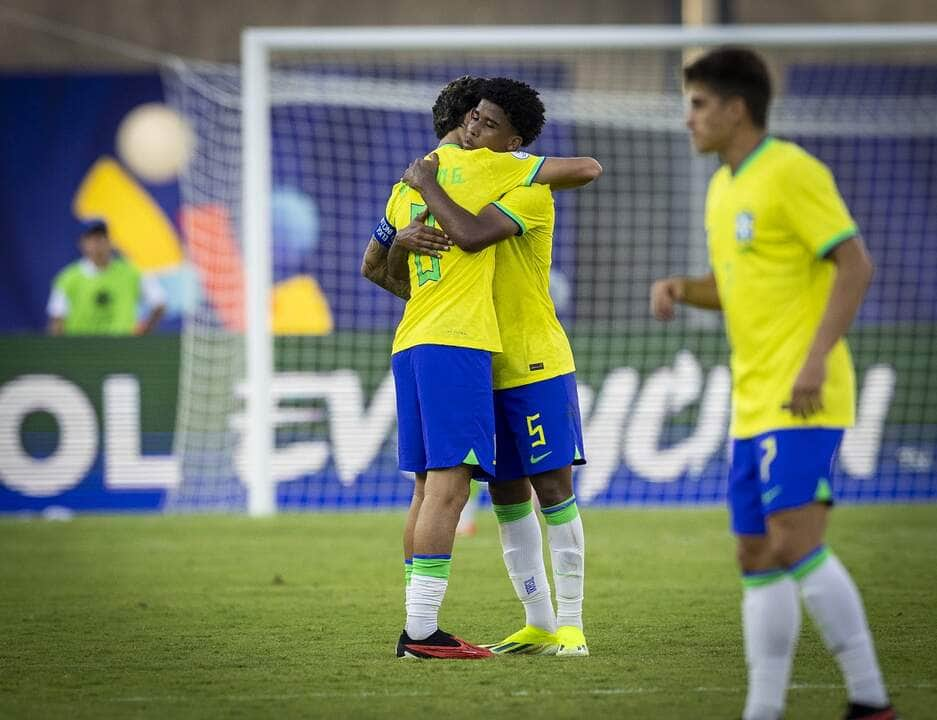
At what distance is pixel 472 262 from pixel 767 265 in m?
1.59

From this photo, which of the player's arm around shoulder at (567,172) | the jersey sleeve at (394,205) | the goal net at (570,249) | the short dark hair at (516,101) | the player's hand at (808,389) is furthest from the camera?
the goal net at (570,249)

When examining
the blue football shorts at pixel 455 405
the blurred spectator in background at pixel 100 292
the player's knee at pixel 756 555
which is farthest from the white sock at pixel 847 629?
the blurred spectator in background at pixel 100 292

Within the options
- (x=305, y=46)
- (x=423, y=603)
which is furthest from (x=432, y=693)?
(x=305, y=46)

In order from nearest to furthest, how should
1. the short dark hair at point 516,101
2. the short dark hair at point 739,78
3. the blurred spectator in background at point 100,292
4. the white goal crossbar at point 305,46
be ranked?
1. the short dark hair at point 739,78
2. the short dark hair at point 516,101
3. the white goal crossbar at point 305,46
4. the blurred spectator in background at point 100,292

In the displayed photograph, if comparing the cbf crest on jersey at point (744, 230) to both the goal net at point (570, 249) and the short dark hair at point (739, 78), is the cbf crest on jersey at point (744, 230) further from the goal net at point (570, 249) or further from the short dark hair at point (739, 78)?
the goal net at point (570, 249)

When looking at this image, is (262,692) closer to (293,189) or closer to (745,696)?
(745,696)

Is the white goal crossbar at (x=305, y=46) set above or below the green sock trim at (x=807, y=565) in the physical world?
above

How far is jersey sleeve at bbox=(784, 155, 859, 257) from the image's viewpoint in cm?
411

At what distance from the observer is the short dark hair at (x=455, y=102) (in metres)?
5.71

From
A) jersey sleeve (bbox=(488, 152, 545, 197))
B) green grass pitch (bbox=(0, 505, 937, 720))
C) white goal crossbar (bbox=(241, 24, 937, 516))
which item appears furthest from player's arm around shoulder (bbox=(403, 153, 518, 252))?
white goal crossbar (bbox=(241, 24, 937, 516))

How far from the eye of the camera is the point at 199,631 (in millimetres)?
6449

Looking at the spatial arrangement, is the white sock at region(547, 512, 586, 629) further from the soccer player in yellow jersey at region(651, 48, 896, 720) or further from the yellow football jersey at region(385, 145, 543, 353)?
the soccer player in yellow jersey at region(651, 48, 896, 720)

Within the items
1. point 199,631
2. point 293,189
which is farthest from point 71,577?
point 293,189

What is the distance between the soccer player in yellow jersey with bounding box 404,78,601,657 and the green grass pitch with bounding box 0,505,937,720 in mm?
261
